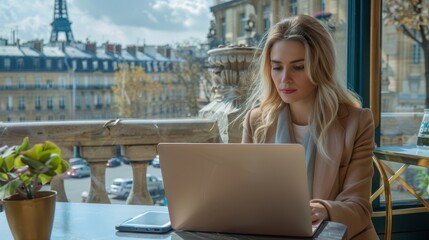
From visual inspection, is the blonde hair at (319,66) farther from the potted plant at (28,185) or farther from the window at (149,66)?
the window at (149,66)

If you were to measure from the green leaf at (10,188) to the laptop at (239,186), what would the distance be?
0.97ft

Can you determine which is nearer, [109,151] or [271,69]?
[271,69]

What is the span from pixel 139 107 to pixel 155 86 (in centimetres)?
14

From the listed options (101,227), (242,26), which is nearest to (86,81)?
(242,26)

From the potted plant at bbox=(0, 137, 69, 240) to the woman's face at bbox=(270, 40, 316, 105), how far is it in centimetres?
81

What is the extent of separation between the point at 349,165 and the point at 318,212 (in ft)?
1.15

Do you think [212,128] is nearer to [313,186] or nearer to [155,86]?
[155,86]

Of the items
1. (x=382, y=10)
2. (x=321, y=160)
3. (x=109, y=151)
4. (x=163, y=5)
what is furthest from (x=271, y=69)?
(x=382, y=10)

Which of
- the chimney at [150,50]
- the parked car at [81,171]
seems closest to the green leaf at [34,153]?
the parked car at [81,171]

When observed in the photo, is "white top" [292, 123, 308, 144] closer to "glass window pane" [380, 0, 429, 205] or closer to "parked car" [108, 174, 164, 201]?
"parked car" [108, 174, 164, 201]

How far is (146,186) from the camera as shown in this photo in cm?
229

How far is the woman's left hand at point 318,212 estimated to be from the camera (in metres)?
1.23

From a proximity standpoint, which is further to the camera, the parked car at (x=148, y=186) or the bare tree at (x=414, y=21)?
the bare tree at (x=414, y=21)

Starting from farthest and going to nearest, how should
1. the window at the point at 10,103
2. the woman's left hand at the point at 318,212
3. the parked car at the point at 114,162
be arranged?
the window at the point at 10,103 → the parked car at the point at 114,162 → the woman's left hand at the point at 318,212
